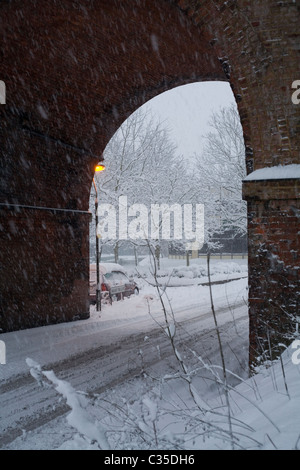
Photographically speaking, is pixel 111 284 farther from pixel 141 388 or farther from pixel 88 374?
pixel 141 388

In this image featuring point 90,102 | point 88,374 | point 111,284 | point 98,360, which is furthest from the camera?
point 111,284

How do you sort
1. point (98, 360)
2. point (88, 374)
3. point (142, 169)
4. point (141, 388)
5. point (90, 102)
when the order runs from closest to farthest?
1. point (141, 388)
2. point (88, 374)
3. point (98, 360)
4. point (90, 102)
5. point (142, 169)

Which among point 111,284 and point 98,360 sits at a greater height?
point 111,284

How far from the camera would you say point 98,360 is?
750cm

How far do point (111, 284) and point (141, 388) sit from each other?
10.3 meters

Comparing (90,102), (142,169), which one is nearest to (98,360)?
(90,102)

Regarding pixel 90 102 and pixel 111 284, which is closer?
pixel 90 102

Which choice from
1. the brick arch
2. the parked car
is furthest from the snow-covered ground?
the parked car

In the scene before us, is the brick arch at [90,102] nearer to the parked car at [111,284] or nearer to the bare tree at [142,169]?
the parked car at [111,284]

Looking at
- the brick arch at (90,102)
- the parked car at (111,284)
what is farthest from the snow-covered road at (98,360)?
the parked car at (111,284)

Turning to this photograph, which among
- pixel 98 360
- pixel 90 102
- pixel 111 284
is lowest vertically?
pixel 98 360

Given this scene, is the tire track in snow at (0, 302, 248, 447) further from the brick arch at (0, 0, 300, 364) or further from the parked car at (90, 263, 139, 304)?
the parked car at (90, 263, 139, 304)

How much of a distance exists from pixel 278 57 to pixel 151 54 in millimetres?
5696
